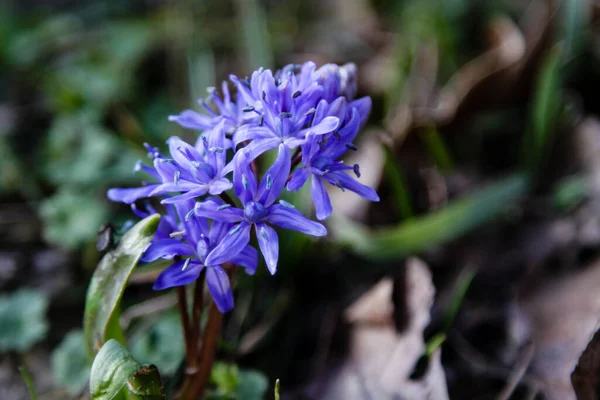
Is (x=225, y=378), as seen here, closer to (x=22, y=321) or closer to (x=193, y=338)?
(x=193, y=338)

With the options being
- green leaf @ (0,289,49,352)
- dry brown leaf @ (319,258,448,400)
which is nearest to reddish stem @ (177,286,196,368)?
dry brown leaf @ (319,258,448,400)

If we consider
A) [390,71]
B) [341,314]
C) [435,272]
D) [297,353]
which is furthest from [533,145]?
[297,353]

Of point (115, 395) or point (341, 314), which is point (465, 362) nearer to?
point (341, 314)

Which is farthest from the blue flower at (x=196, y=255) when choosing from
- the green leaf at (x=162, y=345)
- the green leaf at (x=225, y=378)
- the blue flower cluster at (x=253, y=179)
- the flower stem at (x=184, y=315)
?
the green leaf at (x=162, y=345)

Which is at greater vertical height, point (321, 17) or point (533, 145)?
point (321, 17)

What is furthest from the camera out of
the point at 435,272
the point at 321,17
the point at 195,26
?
the point at 321,17

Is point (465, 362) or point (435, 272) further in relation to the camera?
point (435, 272)
